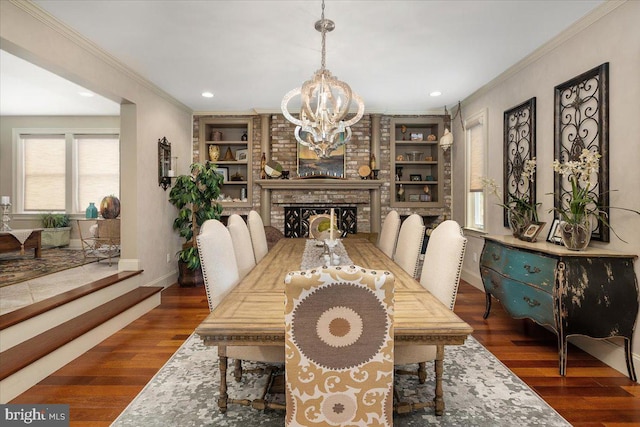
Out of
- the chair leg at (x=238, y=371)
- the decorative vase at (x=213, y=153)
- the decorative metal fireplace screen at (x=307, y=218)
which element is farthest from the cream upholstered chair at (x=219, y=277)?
the decorative vase at (x=213, y=153)

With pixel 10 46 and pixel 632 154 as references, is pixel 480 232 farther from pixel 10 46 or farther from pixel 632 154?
pixel 10 46

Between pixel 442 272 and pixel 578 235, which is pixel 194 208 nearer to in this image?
pixel 442 272

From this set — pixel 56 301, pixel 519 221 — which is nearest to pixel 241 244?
pixel 56 301

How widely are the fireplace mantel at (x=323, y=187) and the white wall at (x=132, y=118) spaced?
134cm

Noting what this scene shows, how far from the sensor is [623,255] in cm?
231

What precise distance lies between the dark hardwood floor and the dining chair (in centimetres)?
133

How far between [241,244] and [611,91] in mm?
2902

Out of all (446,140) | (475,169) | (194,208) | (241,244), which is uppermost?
(446,140)

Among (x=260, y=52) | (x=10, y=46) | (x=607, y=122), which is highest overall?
(x=260, y=52)

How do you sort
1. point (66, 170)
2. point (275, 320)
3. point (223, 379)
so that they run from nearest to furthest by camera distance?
point (275, 320), point (223, 379), point (66, 170)

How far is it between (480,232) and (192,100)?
4.38 m

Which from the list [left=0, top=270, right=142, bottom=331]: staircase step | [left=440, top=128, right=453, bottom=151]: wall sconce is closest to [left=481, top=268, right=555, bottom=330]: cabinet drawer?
[left=440, top=128, right=453, bottom=151]: wall sconce

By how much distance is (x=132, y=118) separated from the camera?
405cm

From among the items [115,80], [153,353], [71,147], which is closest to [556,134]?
[153,353]
